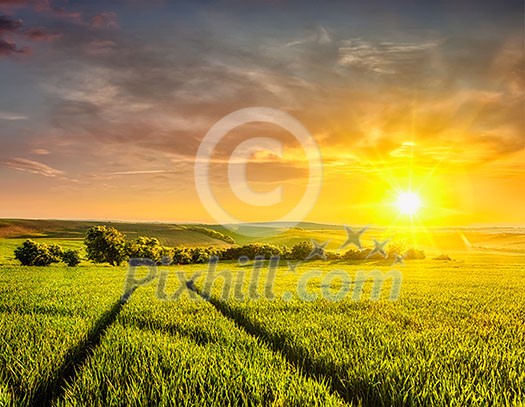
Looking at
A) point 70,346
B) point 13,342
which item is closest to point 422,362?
point 70,346

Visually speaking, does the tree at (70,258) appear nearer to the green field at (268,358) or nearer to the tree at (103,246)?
the tree at (103,246)

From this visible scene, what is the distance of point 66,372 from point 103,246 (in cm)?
5687

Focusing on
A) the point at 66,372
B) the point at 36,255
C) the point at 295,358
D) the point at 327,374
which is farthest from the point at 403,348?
the point at 36,255

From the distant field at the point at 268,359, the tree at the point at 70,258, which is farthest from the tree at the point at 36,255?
the distant field at the point at 268,359

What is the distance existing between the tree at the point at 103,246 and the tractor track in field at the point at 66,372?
53110 millimetres

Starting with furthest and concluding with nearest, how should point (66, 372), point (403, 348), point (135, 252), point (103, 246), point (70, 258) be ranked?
1. point (135, 252)
2. point (70, 258)
3. point (103, 246)
4. point (403, 348)
5. point (66, 372)

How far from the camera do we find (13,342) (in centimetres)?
664

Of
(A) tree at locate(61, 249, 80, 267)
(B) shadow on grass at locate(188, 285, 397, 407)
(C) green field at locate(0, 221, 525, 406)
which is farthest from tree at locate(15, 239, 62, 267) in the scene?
(B) shadow on grass at locate(188, 285, 397, 407)

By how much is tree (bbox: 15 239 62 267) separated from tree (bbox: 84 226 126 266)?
560cm

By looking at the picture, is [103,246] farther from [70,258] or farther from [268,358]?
[268,358]

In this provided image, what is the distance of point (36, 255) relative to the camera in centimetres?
5522

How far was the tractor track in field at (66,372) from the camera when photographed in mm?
4664

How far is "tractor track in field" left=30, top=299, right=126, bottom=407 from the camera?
4.66m

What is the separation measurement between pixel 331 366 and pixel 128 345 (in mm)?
3618
